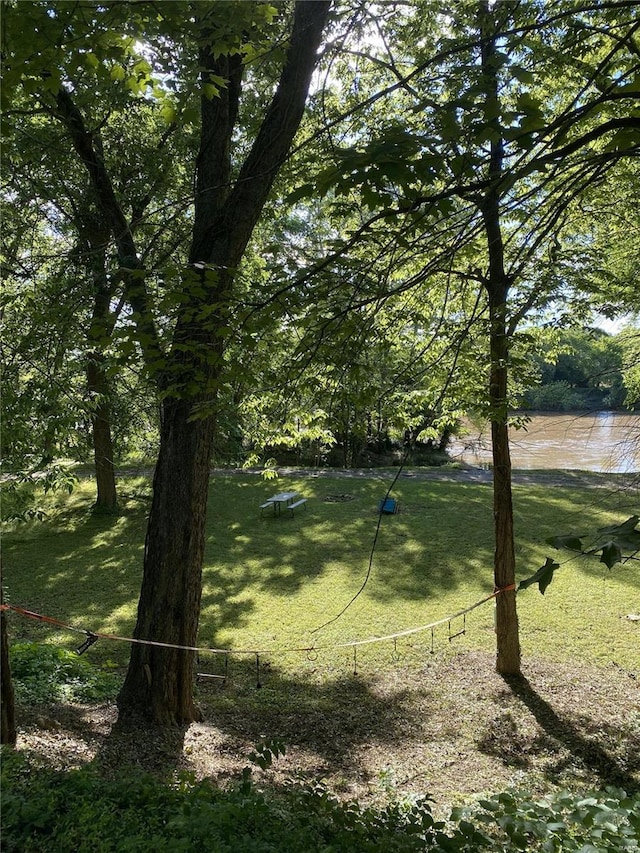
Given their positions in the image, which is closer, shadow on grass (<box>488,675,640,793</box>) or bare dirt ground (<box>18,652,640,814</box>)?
bare dirt ground (<box>18,652,640,814</box>)

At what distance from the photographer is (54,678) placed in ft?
17.9

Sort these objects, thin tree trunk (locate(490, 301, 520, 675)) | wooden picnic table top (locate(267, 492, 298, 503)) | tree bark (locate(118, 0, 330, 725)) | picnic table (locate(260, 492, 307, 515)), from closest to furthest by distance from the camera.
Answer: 1. tree bark (locate(118, 0, 330, 725))
2. thin tree trunk (locate(490, 301, 520, 675))
3. wooden picnic table top (locate(267, 492, 298, 503))
4. picnic table (locate(260, 492, 307, 515))

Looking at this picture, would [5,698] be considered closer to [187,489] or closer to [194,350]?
[187,489]

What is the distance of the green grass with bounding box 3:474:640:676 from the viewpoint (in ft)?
25.0

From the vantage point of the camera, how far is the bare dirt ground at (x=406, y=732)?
4125mm

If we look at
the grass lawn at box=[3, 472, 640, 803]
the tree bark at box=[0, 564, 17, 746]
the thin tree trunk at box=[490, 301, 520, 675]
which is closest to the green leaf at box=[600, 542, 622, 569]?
the grass lawn at box=[3, 472, 640, 803]

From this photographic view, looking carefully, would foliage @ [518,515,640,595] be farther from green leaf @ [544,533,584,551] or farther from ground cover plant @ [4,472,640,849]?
ground cover plant @ [4,472,640,849]

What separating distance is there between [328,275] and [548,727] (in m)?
4.95

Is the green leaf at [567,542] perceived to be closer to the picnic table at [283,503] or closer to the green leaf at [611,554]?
the green leaf at [611,554]

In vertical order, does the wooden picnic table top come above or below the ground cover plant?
above

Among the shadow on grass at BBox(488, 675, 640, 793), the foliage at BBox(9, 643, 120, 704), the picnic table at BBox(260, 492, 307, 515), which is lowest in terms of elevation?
the shadow on grass at BBox(488, 675, 640, 793)

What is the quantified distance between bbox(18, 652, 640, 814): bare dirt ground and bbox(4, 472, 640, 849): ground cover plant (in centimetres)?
2

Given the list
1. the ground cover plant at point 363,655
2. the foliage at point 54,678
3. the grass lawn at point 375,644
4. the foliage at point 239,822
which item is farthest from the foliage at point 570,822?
the foliage at point 54,678

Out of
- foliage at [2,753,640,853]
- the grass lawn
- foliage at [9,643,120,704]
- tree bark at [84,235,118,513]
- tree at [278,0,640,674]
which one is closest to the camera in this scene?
tree at [278,0,640,674]
